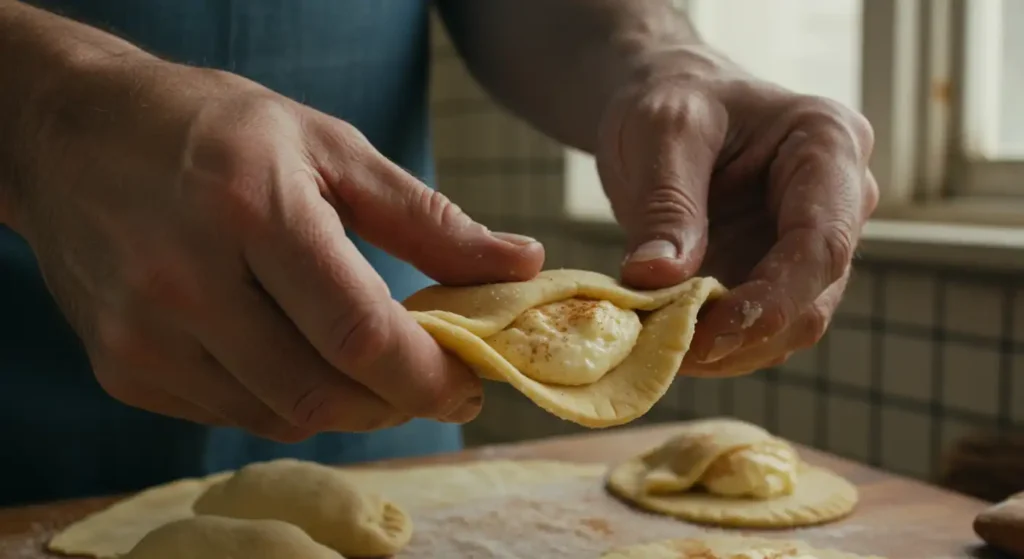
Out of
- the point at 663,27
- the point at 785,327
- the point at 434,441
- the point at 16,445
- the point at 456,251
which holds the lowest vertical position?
the point at 434,441

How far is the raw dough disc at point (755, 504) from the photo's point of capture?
→ 1.28 m

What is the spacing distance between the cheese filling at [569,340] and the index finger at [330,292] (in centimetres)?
18

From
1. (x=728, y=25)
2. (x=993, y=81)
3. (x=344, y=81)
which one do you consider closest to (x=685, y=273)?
(x=344, y=81)

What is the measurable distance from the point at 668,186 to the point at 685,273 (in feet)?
0.29

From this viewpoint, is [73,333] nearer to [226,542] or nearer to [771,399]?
[226,542]

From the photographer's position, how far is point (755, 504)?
4.36ft

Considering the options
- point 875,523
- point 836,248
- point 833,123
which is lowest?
point 875,523

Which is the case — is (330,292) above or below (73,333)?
above

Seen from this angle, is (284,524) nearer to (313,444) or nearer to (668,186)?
(313,444)

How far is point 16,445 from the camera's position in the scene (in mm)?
1270

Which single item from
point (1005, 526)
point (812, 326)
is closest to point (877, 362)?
point (1005, 526)

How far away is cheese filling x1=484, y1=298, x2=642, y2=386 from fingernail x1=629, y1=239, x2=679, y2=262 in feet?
0.17

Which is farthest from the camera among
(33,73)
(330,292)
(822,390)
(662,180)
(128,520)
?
(822,390)

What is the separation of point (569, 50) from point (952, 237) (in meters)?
0.69
